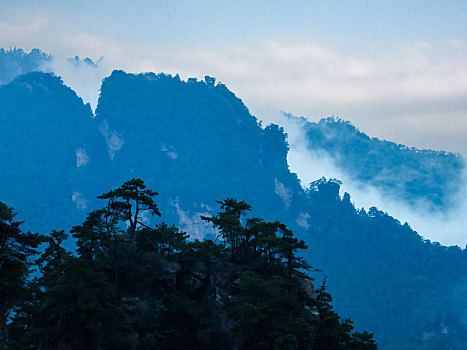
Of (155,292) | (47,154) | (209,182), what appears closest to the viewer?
(155,292)

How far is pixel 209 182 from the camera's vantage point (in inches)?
6639

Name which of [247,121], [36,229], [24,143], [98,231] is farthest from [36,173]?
[98,231]

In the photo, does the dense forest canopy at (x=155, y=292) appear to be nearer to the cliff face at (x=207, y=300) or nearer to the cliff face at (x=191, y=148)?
the cliff face at (x=207, y=300)

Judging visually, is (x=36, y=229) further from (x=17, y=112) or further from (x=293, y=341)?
(x=293, y=341)

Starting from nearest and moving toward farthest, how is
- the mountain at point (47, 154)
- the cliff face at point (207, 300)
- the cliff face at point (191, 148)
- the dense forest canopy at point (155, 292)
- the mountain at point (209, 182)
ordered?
the dense forest canopy at point (155, 292) < the cliff face at point (207, 300) < the mountain at point (209, 182) < the mountain at point (47, 154) < the cliff face at point (191, 148)

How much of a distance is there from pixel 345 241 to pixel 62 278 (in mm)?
134966

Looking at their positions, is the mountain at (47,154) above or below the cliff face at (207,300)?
above

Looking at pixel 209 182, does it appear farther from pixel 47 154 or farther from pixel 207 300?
pixel 207 300

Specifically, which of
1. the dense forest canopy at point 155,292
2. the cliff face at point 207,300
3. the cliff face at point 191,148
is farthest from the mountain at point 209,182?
the cliff face at point 207,300

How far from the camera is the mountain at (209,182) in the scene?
479ft

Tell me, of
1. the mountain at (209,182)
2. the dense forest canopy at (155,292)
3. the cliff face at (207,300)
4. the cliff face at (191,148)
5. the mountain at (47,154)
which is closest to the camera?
the dense forest canopy at (155,292)

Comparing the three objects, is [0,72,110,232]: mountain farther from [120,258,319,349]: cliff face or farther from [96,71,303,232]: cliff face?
[120,258,319,349]: cliff face

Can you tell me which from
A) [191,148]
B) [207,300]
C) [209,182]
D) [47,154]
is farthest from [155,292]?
[47,154]

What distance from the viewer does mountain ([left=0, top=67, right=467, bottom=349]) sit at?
5743 inches
